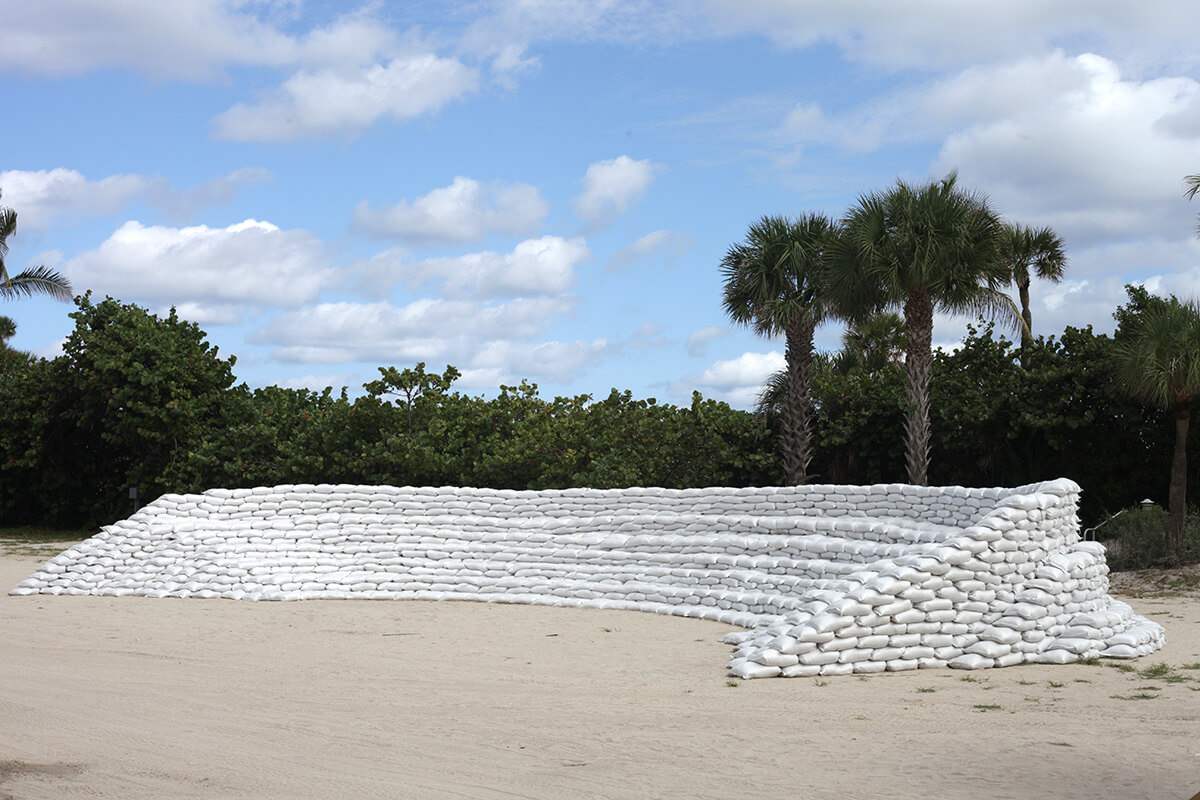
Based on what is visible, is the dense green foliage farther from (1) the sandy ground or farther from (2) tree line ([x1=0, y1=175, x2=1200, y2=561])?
(1) the sandy ground

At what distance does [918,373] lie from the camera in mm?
18734

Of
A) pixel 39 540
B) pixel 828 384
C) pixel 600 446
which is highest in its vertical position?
pixel 828 384

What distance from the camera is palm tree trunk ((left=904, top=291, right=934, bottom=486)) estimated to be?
1852cm

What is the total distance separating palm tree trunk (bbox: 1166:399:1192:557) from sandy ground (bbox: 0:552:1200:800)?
19.9ft

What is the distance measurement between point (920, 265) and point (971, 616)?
8746mm

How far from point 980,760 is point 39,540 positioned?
25.2 metres

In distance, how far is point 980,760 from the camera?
655 centimetres

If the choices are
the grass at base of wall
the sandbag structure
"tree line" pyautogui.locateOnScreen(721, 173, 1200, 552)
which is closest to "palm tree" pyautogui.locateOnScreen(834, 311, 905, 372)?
"tree line" pyautogui.locateOnScreen(721, 173, 1200, 552)

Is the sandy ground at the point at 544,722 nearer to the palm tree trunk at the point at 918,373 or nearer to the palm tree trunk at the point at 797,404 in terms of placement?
the palm tree trunk at the point at 918,373

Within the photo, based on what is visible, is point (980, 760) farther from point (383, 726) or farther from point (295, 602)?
point (295, 602)

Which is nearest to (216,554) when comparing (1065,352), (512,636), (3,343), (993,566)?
(512,636)

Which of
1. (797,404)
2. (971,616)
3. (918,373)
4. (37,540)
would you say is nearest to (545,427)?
(797,404)

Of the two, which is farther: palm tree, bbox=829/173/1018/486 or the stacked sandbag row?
palm tree, bbox=829/173/1018/486

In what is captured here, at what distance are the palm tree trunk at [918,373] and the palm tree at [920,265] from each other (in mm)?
17
